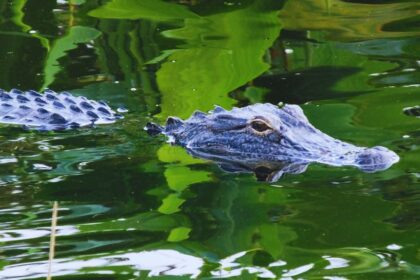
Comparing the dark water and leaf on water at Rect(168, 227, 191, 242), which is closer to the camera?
the dark water

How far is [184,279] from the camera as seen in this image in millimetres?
3785

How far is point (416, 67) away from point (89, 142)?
8.18 ft

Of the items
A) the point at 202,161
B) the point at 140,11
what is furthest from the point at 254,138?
the point at 140,11

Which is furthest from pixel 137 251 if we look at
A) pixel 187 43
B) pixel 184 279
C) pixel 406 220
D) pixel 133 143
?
pixel 187 43

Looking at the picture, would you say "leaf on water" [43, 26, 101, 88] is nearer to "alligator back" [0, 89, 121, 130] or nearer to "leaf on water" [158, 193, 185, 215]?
"alligator back" [0, 89, 121, 130]

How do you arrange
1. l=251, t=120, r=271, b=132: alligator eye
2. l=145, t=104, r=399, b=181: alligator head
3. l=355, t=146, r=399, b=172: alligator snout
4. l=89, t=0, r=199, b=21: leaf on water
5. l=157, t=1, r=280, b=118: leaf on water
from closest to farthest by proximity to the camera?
l=355, t=146, r=399, b=172: alligator snout, l=145, t=104, r=399, b=181: alligator head, l=251, t=120, r=271, b=132: alligator eye, l=157, t=1, r=280, b=118: leaf on water, l=89, t=0, r=199, b=21: leaf on water

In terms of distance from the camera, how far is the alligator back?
6.80m

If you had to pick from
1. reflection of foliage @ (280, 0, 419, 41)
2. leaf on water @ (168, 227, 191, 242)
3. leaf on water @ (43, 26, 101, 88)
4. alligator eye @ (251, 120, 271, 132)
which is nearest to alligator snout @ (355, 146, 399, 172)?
alligator eye @ (251, 120, 271, 132)

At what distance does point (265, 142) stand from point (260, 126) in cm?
10

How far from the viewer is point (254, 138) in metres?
5.99

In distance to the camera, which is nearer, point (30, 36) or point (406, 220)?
point (406, 220)

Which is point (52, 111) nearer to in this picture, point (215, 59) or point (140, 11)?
point (215, 59)

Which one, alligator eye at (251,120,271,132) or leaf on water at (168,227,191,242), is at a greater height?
alligator eye at (251,120,271,132)

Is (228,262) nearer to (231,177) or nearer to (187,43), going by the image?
(231,177)
